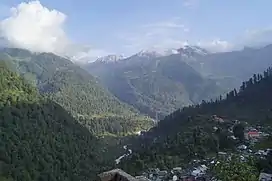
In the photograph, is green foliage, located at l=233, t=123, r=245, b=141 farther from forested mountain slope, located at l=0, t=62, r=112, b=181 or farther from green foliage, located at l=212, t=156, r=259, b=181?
green foliage, located at l=212, t=156, r=259, b=181

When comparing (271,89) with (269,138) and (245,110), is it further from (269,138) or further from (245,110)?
(269,138)

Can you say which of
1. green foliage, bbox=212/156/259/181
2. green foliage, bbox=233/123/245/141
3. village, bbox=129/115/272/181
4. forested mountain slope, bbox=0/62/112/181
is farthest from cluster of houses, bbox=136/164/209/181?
green foliage, bbox=212/156/259/181

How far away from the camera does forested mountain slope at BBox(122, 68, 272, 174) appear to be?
11226 centimetres

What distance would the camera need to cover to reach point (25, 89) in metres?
160

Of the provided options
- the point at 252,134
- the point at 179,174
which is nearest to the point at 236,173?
the point at 179,174

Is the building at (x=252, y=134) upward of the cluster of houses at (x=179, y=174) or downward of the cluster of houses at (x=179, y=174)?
upward

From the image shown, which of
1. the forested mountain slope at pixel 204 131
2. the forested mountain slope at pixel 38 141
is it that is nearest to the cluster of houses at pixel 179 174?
the forested mountain slope at pixel 204 131

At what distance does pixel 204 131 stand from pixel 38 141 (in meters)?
50.0

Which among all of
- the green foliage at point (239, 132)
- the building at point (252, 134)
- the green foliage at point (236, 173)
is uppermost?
the green foliage at point (236, 173)

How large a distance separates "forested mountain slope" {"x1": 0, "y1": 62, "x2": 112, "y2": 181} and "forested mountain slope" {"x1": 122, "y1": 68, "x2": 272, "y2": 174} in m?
18.2

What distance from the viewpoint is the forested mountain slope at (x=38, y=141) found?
113919mm

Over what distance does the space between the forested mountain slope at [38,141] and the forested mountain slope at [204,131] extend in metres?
18.2

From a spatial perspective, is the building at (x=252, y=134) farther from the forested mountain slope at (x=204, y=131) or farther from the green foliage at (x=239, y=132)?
the forested mountain slope at (x=204, y=131)

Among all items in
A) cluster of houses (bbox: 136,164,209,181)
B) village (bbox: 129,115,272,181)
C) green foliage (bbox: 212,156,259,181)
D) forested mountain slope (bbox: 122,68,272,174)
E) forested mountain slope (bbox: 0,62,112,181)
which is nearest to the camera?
green foliage (bbox: 212,156,259,181)
